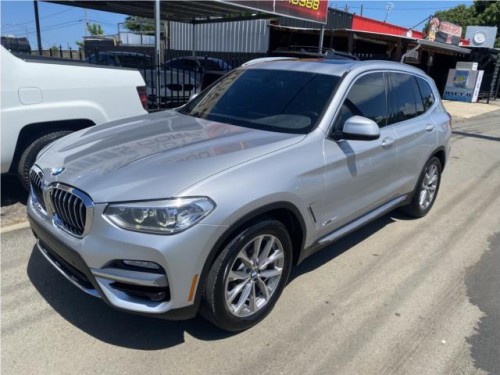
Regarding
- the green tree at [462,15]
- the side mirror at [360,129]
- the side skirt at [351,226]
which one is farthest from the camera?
the green tree at [462,15]

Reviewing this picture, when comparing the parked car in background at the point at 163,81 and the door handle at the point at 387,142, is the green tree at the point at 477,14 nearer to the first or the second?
the parked car in background at the point at 163,81

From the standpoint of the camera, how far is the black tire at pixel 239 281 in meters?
2.60

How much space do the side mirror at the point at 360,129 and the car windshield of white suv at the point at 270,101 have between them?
0.25 metres

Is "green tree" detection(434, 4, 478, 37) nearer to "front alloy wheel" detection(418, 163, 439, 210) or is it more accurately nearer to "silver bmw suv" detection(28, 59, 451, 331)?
"front alloy wheel" detection(418, 163, 439, 210)

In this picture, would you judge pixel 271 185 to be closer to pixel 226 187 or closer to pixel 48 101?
pixel 226 187

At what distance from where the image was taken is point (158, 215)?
238 centimetres

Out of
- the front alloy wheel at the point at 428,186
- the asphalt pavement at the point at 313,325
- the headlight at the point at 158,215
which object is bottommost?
the asphalt pavement at the point at 313,325

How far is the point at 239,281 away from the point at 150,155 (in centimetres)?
99

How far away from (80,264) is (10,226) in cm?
225

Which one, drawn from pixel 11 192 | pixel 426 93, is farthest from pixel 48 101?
pixel 426 93

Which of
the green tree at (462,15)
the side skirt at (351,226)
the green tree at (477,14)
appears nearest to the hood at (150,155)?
the side skirt at (351,226)

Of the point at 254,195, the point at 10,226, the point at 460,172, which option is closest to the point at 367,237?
the point at 254,195

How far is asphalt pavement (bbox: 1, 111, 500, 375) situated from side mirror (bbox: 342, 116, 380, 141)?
1252 mm

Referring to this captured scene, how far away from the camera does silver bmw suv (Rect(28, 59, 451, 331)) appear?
242cm
